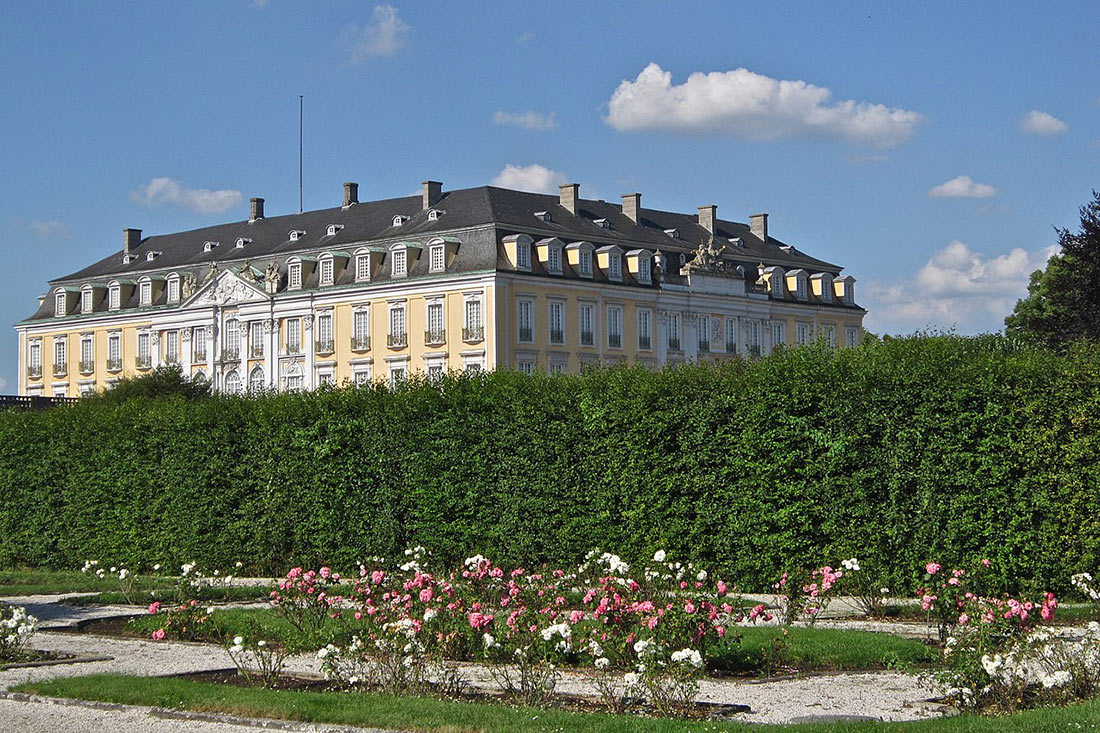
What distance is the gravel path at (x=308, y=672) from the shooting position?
1084 cm

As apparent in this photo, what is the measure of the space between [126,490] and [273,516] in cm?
421

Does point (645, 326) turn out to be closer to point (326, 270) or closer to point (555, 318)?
point (555, 318)

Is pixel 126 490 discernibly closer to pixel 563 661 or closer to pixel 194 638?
pixel 194 638

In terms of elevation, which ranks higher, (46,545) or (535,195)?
(535,195)

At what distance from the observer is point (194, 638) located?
16203mm

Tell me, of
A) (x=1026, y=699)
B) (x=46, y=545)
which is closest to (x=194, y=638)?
(x=1026, y=699)

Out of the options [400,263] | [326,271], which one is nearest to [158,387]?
[326,271]

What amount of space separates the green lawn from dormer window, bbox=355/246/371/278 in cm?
5697

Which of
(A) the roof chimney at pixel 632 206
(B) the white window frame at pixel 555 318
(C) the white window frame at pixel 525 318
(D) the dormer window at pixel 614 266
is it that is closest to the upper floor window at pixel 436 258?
(C) the white window frame at pixel 525 318

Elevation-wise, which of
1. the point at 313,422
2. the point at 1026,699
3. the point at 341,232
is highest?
the point at 341,232

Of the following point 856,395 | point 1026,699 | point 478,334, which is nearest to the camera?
point 1026,699

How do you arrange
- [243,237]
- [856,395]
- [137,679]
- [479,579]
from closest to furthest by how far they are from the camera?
[137,679], [479,579], [856,395], [243,237]

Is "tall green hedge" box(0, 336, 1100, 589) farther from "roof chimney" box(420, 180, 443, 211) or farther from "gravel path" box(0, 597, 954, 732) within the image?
"roof chimney" box(420, 180, 443, 211)

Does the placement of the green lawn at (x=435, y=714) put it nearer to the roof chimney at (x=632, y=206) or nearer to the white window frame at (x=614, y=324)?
the white window frame at (x=614, y=324)
